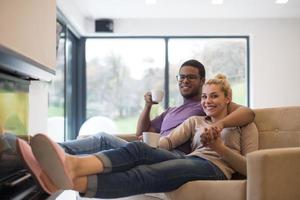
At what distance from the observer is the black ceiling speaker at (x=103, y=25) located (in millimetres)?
5590

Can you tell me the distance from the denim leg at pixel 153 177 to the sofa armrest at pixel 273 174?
293 mm

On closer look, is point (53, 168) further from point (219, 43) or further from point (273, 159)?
point (219, 43)

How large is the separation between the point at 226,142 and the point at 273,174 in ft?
1.57

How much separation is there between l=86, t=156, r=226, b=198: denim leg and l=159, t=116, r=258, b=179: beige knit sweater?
71 millimetres

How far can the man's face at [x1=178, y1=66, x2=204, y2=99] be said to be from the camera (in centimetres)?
265

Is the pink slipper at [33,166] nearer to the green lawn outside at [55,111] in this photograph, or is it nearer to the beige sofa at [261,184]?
the beige sofa at [261,184]

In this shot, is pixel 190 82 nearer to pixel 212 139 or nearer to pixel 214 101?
pixel 214 101

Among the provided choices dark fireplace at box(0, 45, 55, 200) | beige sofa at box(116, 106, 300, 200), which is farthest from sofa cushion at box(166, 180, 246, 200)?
dark fireplace at box(0, 45, 55, 200)

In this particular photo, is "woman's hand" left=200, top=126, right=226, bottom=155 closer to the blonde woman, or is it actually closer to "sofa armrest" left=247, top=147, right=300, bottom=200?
the blonde woman

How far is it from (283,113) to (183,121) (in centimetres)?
61

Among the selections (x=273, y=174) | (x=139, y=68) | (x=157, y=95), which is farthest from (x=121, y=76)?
(x=273, y=174)

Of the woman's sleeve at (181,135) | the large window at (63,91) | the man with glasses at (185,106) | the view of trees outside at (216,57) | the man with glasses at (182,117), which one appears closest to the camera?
the man with glasses at (182,117)

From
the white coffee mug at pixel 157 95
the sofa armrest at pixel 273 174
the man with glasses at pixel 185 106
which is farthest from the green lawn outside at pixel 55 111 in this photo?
the sofa armrest at pixel 273 174

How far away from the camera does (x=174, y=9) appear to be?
515 centimetres
